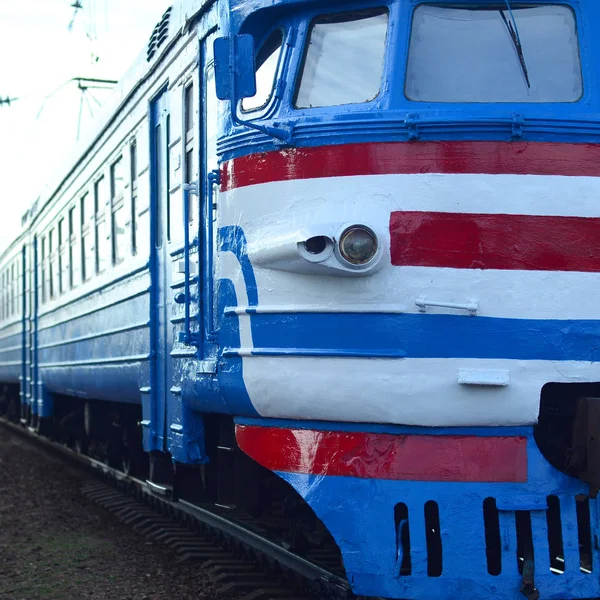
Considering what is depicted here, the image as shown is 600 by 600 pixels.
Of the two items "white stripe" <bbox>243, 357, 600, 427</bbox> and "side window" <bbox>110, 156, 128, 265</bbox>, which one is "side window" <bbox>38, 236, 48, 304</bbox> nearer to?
"side window" <bbox>110, 156, 128, 265</bbox>

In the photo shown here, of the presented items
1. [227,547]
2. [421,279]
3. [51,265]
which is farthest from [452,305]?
[51,265]

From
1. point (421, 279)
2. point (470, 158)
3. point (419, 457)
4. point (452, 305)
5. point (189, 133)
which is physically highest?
point (189, 133)

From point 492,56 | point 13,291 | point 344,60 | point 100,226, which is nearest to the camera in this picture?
point 492,56

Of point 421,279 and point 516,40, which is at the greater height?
point 516,40

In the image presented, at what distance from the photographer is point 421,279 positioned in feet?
14.0

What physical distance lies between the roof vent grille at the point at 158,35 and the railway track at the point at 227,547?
9.61 ft

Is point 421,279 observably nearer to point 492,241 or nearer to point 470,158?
point 492,241

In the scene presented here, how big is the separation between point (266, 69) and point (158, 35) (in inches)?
80.9

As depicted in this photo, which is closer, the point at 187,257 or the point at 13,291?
the point at 187,257

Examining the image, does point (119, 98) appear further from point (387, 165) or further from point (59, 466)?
point (59, 466)

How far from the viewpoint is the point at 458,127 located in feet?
14.0

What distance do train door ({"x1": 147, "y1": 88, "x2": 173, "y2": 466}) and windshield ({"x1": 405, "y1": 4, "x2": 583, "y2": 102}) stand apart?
7.71 feet

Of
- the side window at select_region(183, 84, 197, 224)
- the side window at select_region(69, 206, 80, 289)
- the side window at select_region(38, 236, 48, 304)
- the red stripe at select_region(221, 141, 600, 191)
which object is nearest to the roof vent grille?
the side window at select_region(183, 84, 197, 224)

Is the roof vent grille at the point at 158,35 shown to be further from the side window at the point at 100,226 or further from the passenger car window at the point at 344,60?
the side window at the point at 100,226
